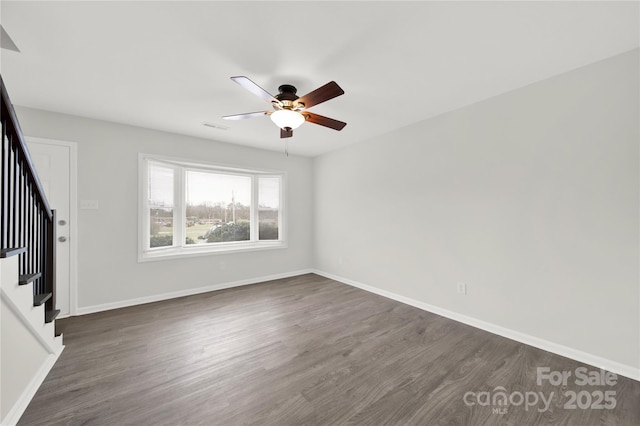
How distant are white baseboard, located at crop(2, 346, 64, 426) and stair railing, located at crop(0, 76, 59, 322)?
348 mm

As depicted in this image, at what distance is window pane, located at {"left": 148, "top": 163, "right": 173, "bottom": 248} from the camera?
12.5ft

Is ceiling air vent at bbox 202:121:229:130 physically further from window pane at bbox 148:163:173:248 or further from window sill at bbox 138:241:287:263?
window sill at bbox 138:241:287:263

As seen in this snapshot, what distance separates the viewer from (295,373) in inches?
79.7

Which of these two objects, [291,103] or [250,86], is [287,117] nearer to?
[291,103]

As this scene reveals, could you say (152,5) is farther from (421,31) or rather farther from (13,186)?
(421,31)

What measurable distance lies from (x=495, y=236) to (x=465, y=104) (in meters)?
1.52

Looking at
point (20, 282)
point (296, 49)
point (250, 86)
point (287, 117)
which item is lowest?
point (20, 282)

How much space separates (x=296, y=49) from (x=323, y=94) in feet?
1.23

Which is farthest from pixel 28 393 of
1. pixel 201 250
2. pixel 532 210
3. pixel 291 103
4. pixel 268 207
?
pixel 532 210

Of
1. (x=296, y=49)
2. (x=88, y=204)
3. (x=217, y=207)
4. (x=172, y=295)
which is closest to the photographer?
(x=296, y=49)

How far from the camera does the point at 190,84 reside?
2.42m

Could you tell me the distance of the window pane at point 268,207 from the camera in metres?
4.97

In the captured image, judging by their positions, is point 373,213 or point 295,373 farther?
point 373,213

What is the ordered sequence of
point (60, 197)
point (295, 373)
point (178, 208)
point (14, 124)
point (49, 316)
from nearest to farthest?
point (14, 124) → point (295, 373) → point (49, 316) → point (60, 197) → point (178, 208)
